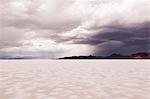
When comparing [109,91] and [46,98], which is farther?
[109,91]

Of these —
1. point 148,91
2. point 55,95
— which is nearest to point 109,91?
point 148,91

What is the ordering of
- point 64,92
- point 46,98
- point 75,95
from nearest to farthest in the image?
point 46,98 → point 75,95 → point 64,92

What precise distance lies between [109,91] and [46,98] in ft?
10.4

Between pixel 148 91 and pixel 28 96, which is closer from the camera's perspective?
pixel 28 96

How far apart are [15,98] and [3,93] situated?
1.40 metres

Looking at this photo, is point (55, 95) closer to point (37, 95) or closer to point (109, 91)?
point (37, 95)

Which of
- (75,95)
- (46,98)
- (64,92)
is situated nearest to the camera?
(46,98)

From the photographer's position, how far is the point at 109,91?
11805 millimetres

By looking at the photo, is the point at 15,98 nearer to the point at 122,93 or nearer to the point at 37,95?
the point at 37,95

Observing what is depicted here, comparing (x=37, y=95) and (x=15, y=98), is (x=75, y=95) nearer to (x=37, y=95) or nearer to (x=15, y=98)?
(x=37, y=95)

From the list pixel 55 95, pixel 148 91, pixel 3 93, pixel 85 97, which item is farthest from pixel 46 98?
pixel 148 91

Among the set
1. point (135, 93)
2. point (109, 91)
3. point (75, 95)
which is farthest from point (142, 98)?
point (75, 95)

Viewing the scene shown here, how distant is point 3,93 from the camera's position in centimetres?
1124

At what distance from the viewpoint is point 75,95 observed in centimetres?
1072
